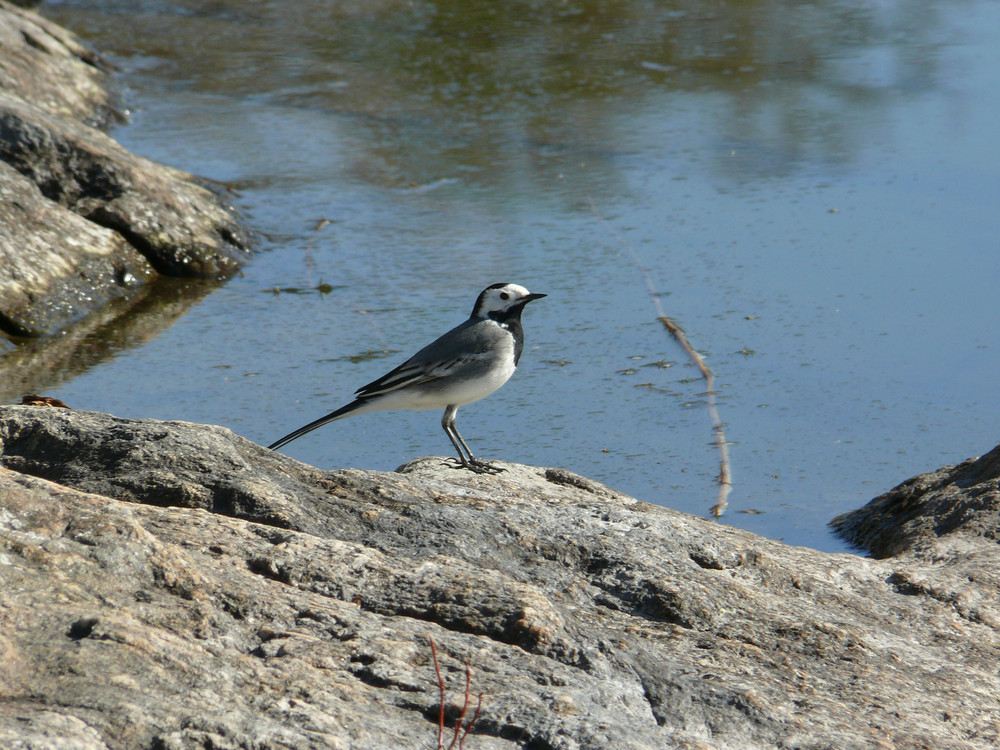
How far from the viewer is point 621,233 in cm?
880

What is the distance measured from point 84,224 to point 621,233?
3928mm

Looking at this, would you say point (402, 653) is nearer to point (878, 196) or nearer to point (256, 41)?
point (878, 196)

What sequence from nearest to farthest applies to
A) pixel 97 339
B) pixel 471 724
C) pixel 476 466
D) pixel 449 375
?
pixel 471 724 < pixel 476 466 < pixel 449 375 < pixel 97 339

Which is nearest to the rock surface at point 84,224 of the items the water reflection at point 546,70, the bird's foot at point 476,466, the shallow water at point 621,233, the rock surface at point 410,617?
the shallow water at point 621,233

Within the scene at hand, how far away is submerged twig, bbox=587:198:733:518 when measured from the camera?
5.41m

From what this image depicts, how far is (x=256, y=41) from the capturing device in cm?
1555

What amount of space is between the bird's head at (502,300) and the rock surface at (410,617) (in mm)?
1523

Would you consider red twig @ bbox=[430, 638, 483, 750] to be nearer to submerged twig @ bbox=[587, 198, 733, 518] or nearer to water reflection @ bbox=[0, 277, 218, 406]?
A: submerged twig @ bbox=[587, 198, 733, 518]

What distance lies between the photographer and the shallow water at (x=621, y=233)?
607cm

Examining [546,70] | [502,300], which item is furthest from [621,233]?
[546,70]

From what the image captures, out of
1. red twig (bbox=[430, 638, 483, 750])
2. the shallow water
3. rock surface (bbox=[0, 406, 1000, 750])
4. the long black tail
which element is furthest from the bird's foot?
red twig (bbox=[430, 638, 483, 750])

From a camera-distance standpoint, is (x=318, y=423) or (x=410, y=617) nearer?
(x=410, y=617)

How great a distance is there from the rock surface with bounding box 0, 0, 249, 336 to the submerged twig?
3022 millimetres

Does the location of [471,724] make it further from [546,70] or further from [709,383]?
[546,70]
